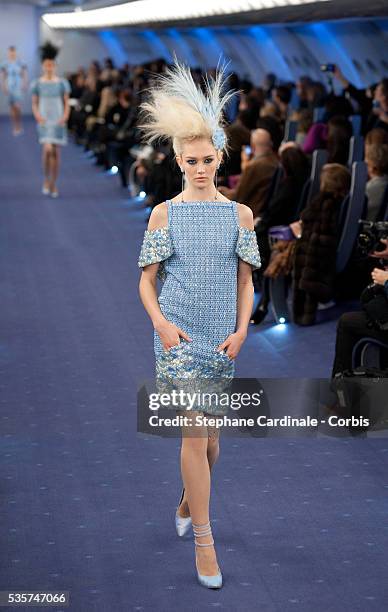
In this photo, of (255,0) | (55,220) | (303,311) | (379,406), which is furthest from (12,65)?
(379,406)

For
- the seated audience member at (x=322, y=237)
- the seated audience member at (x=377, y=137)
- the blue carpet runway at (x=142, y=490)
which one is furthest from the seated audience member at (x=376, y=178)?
the blue carpet runway at (x=142, y=490)

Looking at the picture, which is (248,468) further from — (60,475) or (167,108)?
(167,108)

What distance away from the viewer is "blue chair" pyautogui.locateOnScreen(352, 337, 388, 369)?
6.65 meters

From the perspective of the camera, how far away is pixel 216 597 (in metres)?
4.44

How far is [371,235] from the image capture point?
22.6 feet

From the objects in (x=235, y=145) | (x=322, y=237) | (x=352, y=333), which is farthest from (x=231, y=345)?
(x=235, y=145)

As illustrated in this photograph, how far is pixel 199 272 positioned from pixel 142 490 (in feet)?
4.89

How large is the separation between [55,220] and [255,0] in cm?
370

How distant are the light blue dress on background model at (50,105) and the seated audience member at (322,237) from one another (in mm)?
7647

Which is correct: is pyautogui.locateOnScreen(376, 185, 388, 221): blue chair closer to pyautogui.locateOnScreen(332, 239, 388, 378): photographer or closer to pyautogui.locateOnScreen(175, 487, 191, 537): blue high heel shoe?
pyautogui.locateOnScreen(332, 239, 388, 378): photographer

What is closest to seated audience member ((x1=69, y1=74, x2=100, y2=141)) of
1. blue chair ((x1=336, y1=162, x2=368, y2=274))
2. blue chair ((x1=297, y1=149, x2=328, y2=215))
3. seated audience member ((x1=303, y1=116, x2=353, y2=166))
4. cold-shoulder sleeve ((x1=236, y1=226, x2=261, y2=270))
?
seated audience member ((x1=303, y1=116, x2=353, y2=166))

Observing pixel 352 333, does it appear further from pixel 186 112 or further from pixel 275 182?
pixel 275 182

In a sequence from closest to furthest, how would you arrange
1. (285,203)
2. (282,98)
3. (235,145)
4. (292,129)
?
(285,203) < (235,145) < (292,129) < (282,98)

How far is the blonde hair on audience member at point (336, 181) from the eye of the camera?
8539mm
